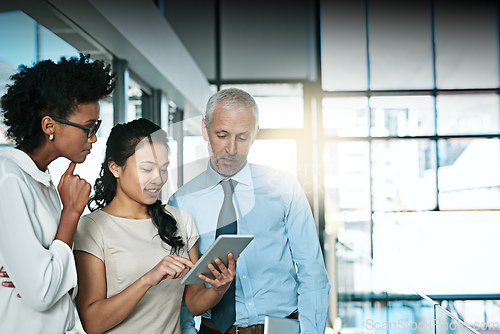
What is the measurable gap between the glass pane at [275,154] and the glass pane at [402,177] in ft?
11.0

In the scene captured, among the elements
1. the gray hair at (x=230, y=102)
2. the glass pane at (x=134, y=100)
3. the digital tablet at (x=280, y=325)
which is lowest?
the digital tablet at (x=280, y=325)

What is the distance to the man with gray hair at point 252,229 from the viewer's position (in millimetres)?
1395

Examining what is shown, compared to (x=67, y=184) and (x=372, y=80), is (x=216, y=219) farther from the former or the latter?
(x=372, y=80)

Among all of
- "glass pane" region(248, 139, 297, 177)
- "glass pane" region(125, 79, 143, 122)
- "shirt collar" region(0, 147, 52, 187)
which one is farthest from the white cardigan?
"glass pane" region(125, 79, 143, 122)

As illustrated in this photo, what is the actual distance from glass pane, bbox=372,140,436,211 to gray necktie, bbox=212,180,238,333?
3.90 m

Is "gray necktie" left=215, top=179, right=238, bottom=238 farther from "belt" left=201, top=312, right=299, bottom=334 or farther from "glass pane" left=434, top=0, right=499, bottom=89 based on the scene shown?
"glass pane" left=434, top=0, right=499, bottom=89

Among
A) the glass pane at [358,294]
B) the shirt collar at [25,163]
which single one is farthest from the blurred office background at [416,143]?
the shirt collar at [25,163]

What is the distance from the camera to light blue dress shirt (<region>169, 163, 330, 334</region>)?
4.62 ft

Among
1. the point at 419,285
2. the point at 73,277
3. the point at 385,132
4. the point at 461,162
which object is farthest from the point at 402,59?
the point at 73,277

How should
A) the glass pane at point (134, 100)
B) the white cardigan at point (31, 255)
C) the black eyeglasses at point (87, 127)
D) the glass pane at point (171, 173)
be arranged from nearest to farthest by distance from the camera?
the white cardigan at point (31, 255) → the black eyeglasses at point (87, 127) → the glass pane at point (171, 173) → the glass pane at point (134, 100)

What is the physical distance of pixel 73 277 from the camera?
0.96m

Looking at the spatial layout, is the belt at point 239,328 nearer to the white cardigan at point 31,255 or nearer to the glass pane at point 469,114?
the white cardigan at point 31,255

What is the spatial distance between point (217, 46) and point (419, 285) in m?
3.58

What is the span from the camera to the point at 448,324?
4.52ft
